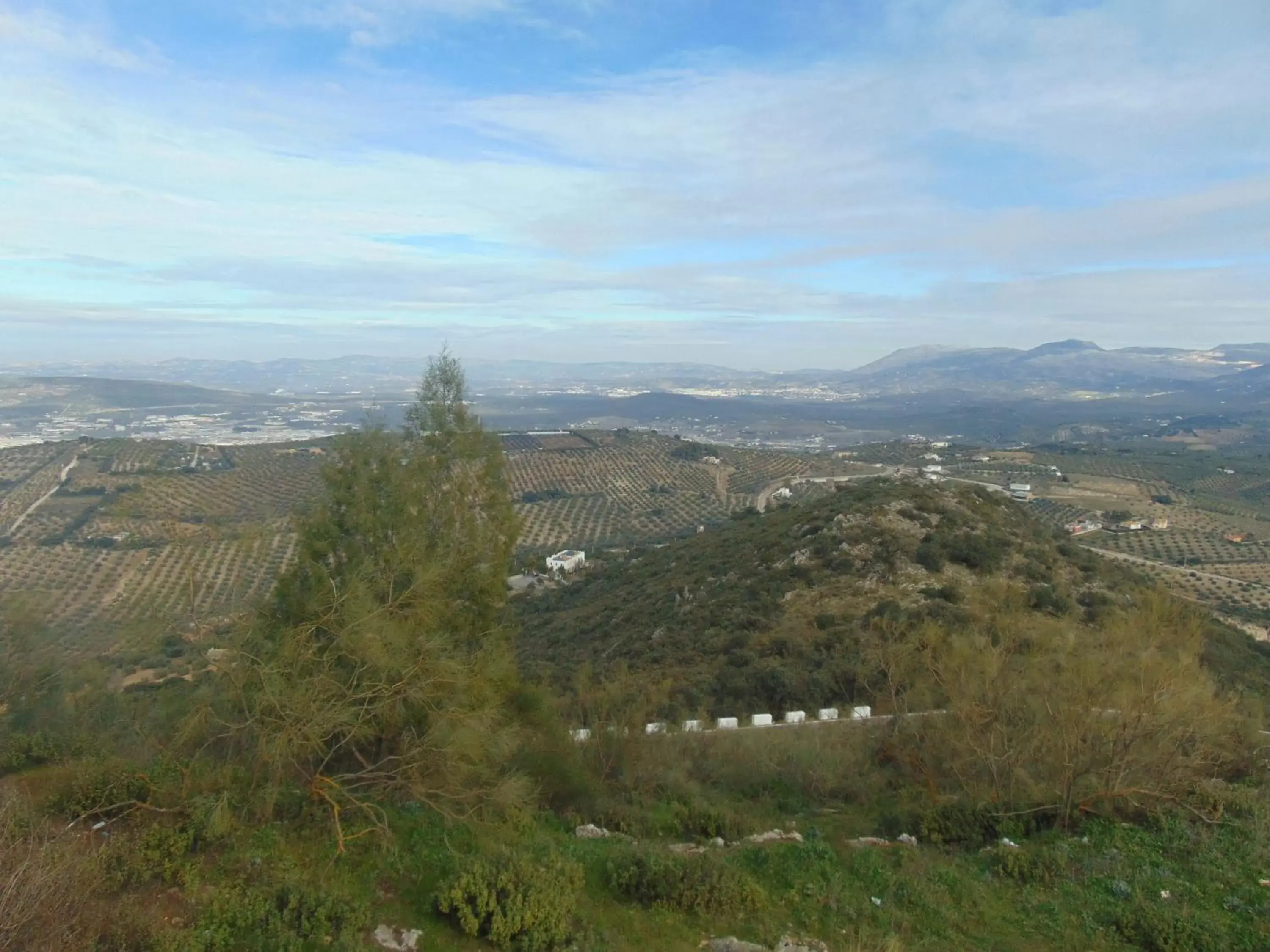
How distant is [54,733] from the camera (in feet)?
30.2

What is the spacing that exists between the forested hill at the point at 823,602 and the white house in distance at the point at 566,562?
416cm

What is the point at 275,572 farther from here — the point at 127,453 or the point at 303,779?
the point at 127,453

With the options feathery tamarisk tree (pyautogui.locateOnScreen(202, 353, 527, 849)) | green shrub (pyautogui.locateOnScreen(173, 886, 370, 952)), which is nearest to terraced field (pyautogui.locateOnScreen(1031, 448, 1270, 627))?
feathery tamarisk tree (pyautogui.locateOnScreen(202, 353, 527, 849))

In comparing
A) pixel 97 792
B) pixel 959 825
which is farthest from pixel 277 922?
pixel 959 825

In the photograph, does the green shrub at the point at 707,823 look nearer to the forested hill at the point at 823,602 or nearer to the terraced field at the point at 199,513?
the terraced field at the point at 199,513

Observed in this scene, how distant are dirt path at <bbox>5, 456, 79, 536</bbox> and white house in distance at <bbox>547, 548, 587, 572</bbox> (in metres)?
31.1

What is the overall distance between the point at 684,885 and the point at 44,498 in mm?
55392

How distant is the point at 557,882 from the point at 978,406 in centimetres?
20139

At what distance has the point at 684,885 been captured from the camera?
6738 mm

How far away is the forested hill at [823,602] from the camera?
54.5 ft

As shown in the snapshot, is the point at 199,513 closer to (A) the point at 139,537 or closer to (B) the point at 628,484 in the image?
(A) the point at 139,537

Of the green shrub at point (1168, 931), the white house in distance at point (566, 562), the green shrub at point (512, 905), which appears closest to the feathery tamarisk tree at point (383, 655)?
the green shrub at point (512, 905)

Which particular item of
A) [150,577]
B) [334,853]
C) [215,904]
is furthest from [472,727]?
[150,577]

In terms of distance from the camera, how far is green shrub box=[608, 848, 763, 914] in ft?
21.9
